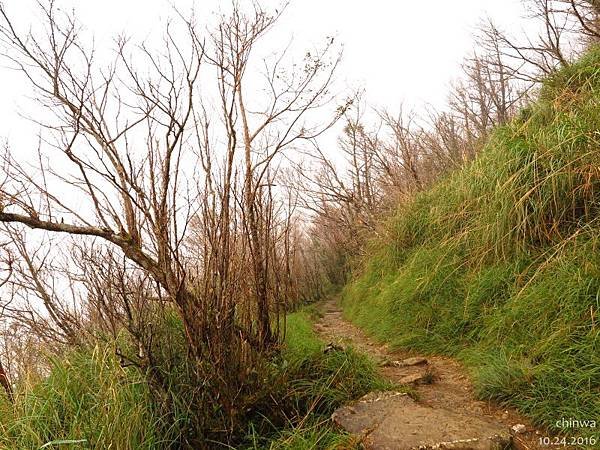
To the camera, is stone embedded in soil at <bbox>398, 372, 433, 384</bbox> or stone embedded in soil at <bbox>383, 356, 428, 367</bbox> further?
stone embedded in soil at <bbox>383, 356, 428, 367</bbox>

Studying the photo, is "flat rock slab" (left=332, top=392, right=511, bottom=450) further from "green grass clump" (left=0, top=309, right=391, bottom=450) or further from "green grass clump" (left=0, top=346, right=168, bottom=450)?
"green grass clump" (left=0, top=346, right=168, bottom=450)

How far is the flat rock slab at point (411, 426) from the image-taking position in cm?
189

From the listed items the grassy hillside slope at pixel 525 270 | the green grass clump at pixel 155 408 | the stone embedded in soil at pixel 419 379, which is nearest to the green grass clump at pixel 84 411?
the green grass clump at pixel 155 408

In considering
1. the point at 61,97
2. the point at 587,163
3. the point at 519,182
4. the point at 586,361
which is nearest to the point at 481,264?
the point at 519,182

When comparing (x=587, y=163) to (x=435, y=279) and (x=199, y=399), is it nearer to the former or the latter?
(x=435, y=279)

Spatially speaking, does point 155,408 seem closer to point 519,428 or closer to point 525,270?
point 519,428

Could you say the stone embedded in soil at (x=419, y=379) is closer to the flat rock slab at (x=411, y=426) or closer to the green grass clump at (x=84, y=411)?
the flat rock slab at (x=411, y=426)

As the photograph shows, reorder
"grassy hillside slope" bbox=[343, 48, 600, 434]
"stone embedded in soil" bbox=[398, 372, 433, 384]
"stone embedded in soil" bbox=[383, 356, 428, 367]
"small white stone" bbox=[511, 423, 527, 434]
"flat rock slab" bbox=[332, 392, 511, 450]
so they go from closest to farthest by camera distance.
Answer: "flat rock slab" bbox=[332, 392, 511, 450], "small white stone" bbox=[511, 423, 527, 434], "grassy hillside slope" bbox=[343, 48, 600, 434], "stone embedded in soil" bbox=[398, 372, 433, 384], "stone embedded in soil" bbox=[383, 356, 428, 367]

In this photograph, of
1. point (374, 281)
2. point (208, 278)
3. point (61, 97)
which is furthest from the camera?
point (374, 281)

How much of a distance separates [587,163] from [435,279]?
175 centimetres

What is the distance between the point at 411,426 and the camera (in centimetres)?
213

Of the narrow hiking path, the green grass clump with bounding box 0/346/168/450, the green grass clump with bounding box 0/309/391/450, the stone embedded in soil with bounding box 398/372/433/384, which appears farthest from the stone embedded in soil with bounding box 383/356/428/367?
the green grass clump with bounding box 0/346/168/450

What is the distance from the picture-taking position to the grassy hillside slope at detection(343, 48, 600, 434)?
2250mm

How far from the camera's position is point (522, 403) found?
7.25ft
